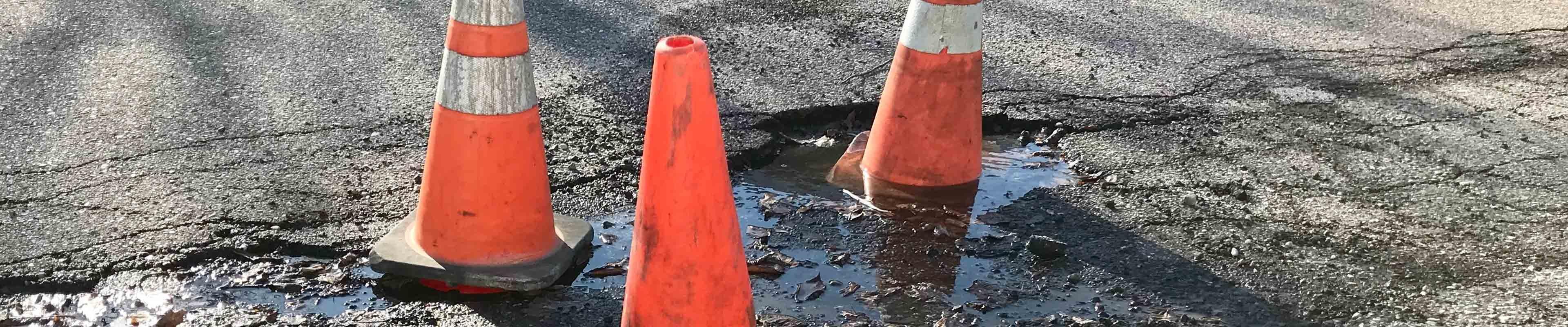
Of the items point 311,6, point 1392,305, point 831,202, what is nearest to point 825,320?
point 831,202

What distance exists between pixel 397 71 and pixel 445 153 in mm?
1889

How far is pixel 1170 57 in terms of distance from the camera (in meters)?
5.19

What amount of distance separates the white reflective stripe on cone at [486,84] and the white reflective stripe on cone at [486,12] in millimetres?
79

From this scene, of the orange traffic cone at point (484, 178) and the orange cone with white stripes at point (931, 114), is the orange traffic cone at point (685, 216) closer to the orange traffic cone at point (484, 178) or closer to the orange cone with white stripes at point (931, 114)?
the orange traffic cone at point (484, 178)

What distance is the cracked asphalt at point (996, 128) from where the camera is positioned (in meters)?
3.24

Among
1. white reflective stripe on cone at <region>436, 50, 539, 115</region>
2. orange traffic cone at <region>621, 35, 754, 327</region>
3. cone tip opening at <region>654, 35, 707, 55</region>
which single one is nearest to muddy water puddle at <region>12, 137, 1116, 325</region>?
orange traffic cone at <region>621, 35, 754, 327</region>

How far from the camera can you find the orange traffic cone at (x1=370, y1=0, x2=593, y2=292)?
286cm

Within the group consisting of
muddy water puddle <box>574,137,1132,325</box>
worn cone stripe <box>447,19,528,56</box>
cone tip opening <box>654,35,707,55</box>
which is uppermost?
cone tip opening <box>654,35,707,55</box>

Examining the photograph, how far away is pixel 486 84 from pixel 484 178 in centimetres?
24

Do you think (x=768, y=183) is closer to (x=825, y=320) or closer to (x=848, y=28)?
(x=825, y=320)

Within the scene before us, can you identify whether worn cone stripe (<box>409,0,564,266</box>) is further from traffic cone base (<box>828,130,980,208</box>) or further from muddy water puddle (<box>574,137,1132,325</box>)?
traffic cone base (<box>828,130,980,208</box>)

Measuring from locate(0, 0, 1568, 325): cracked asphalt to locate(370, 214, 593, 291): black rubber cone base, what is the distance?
0.20ft

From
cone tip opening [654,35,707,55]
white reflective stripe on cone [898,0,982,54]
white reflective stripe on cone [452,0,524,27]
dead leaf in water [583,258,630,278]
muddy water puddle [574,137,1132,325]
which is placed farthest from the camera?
white reflective stripe on cone [898,0,982,54]

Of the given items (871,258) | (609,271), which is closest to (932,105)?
(871,258)
